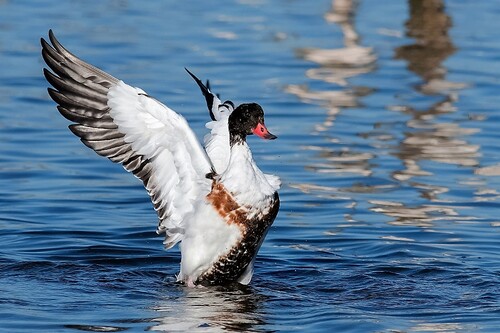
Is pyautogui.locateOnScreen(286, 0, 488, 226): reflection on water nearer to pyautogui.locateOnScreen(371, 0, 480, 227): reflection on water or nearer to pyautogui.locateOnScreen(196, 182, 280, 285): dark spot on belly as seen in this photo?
pyautogui.locateOnScreen(371, 0, 480, 227): reflection on water

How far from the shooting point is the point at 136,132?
9.28 metres

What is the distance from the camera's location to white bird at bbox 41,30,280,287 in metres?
9.12

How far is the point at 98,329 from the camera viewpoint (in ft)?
26.7

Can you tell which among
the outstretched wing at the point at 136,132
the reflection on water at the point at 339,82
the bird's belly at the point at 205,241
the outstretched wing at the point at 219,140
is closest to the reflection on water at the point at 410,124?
the reflection on water at the point at 339,82

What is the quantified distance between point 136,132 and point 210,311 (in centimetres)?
141

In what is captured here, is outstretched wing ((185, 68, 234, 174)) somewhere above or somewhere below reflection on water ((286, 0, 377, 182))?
above

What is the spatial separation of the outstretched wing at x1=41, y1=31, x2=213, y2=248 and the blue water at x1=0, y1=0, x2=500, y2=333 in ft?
2.29

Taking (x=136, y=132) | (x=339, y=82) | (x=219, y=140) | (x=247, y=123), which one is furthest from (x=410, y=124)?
(x=136, y=132)

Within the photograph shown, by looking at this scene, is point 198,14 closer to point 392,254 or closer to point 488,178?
point 488,178

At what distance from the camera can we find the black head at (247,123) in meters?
9.18

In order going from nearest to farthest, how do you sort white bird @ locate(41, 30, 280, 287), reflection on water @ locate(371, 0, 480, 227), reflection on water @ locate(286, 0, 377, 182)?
white bird @ locate(41, 30, 280, 287), reflection on water @ locate(371, 0, 480, 227), reflection on water @ locate(286, 0, 377, 182)

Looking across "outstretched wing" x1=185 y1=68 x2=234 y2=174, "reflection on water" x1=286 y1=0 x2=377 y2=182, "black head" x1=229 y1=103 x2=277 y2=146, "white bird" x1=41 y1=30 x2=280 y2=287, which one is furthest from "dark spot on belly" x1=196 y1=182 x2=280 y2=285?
"reflection on water" x1=286 y1=0 x2=377 y2=182

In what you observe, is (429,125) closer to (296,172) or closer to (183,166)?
(296,172)

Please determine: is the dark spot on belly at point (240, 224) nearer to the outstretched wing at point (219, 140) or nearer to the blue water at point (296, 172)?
the blue water at point (296, 172)
